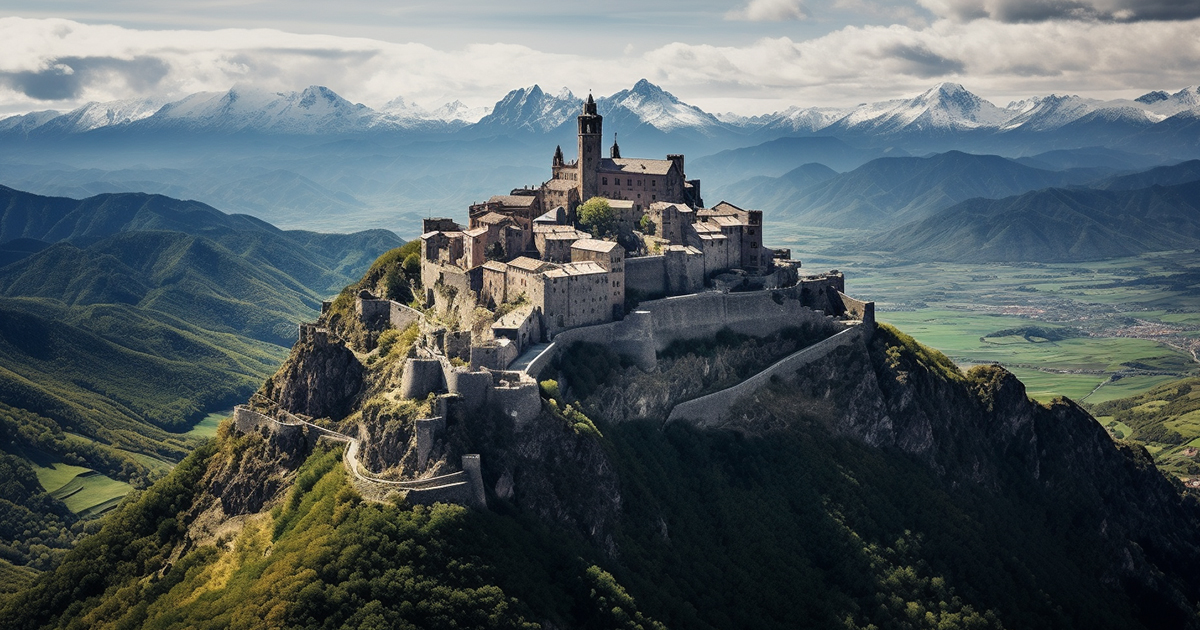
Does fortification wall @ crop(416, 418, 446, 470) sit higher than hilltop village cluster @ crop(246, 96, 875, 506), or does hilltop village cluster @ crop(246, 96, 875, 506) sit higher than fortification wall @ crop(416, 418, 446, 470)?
hilltop village cluster @ crop(246, 96, 875, 506)

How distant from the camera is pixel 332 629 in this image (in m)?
69.0

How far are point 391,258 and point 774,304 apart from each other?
4073cm

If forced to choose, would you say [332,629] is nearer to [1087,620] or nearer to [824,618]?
[824,618]

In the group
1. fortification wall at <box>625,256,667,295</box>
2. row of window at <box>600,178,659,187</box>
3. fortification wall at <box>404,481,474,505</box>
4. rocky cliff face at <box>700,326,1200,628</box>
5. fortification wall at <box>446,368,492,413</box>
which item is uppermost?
row of window at <box>600,178,659,187</box>

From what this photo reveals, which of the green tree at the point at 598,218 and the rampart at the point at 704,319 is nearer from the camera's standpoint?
the rampart at the point at 704,319

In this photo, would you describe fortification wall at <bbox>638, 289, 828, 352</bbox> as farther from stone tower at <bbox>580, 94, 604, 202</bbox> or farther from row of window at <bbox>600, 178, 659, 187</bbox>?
stone tower at <bbox>580, 94, 604, 202</bbox>

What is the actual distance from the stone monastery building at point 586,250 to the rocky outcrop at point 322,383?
1074cm

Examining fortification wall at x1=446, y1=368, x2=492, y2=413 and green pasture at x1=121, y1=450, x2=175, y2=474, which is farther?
green pasture at x1=121, y1=450, x2=175, y2=474

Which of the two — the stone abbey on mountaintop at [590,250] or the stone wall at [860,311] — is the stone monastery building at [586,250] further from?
the stone wall at [860,311]

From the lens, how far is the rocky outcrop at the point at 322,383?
320 ft

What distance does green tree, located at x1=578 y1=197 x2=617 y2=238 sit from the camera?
11454 cm

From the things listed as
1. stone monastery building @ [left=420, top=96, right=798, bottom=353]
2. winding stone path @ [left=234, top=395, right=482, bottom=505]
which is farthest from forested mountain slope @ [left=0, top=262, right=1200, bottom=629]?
stone monastery building @ [left=420, top=96, right=798, bottom=353]

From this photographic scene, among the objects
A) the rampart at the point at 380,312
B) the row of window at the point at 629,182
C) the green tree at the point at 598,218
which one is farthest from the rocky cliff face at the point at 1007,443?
the rampart at the point at 380,312

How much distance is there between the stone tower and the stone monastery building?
12cm
